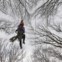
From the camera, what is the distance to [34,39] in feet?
6.15

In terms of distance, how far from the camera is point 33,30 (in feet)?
6.14

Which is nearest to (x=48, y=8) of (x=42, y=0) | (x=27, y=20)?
(x=42, y=0)

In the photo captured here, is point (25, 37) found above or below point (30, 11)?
below

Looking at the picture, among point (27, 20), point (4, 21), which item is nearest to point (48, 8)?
Answer: point (27, 20)

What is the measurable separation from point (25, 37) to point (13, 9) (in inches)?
12.8

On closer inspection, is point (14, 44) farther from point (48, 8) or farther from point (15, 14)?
point (48, 8)

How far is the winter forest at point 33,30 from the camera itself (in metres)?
1.86

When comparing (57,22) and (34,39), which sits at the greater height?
(57,22)

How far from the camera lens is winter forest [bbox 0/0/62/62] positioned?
1.86m

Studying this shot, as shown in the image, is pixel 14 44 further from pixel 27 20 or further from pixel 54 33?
pixel 54 33

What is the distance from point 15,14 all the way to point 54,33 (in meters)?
0.46

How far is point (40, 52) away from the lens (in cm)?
186

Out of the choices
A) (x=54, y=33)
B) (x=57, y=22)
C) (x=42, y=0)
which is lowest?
(x=54, y=33)

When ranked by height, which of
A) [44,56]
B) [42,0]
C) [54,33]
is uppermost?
[42,0]
